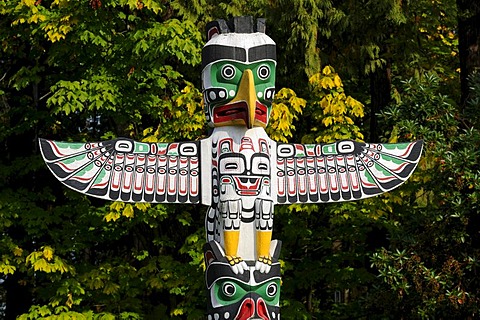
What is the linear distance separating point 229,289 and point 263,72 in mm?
2139

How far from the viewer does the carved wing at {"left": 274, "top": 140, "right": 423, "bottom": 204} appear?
27.5 ft

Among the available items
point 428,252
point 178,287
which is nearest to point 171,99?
point 178,287

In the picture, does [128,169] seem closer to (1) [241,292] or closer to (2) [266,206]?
(2) [266,206]

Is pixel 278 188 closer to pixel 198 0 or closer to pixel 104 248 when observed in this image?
pixel 198 0

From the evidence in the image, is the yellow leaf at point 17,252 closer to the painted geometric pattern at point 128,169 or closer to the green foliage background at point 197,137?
the green foliage background at point 197,137

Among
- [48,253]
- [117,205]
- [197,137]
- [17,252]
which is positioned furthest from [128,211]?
[17,252]

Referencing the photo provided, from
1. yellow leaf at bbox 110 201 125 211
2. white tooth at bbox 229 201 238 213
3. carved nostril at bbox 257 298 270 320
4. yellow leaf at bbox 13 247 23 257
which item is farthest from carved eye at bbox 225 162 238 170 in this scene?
yellow leaf at bbox 13 247 23 257

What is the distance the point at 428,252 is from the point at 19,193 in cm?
664

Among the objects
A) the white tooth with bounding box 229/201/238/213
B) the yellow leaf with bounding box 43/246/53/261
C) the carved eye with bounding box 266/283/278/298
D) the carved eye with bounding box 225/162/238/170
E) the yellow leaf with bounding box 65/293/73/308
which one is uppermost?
the carved eye with bounding box 225/162/238/170

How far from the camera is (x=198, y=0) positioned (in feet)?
47.0

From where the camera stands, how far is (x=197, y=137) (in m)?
12.4

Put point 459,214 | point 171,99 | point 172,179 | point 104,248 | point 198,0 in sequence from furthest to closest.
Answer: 1. point 104,248
2. point 198,0
3. point 171,99
4. point 459,214
5. point 172,179

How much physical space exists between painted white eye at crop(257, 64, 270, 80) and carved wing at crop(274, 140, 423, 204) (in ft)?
2.52

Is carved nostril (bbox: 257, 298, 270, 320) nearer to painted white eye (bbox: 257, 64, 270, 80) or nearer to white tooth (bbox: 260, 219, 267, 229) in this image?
white tooth (bbox: 260, 219, 267, 229)
